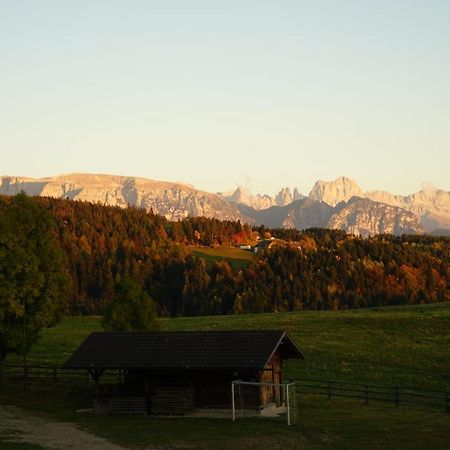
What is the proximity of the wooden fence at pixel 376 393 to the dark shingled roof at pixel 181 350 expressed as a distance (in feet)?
16.6

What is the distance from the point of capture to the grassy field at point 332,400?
127 feet

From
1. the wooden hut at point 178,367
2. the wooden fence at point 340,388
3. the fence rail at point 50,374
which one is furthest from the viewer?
the fence rail at point 50,374

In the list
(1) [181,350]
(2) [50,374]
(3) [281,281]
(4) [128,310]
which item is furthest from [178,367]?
(3) [281,281]

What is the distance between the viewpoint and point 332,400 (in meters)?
52.4

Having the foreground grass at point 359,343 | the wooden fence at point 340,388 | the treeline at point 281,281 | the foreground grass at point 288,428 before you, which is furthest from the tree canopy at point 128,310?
the treeline at point 281,281

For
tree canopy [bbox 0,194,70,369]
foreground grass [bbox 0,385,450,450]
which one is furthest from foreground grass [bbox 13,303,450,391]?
foreground grass [bbox 0,385,450,450]

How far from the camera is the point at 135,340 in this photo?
50.1 meters

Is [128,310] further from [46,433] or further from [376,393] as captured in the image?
[46,433]

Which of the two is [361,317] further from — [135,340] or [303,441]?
[303,441]

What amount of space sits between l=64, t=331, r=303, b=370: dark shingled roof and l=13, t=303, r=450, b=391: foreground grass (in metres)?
15.1

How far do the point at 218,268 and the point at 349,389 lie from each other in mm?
135364

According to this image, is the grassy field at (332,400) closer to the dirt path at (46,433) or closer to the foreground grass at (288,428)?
the foreground grass at (288,428)

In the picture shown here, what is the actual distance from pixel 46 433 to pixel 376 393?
77.8 ft

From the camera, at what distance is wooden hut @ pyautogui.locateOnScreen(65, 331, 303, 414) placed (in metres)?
47.0
